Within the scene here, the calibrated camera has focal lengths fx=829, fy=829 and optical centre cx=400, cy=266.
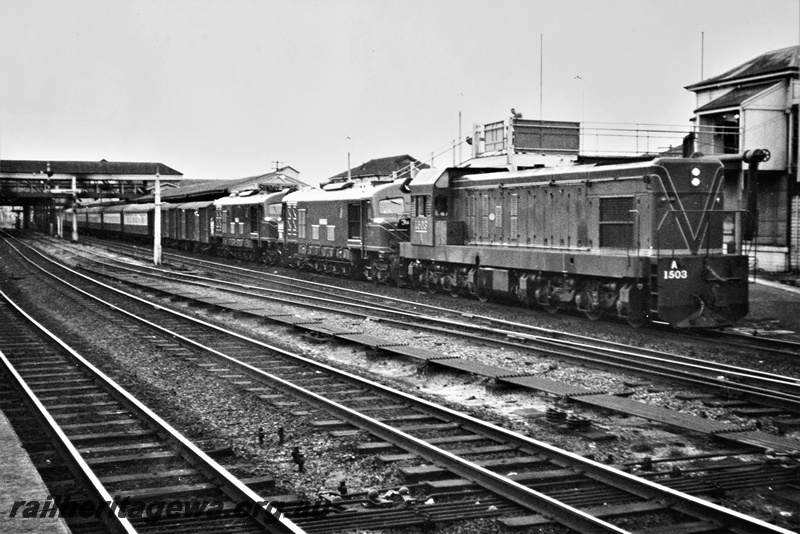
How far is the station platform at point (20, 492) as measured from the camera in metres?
5.91

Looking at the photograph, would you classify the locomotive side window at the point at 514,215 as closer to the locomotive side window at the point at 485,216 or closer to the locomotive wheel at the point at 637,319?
the locomotive side window at the point at 485,216

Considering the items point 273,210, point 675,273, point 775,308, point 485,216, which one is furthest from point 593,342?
point 273,210

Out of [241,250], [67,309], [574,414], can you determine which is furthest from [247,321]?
[241,250]

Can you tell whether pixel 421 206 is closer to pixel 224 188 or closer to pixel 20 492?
pixel 20 492

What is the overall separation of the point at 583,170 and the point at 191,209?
36044 millimetres

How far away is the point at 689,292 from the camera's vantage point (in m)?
15.6

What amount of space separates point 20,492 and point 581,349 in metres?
9.27

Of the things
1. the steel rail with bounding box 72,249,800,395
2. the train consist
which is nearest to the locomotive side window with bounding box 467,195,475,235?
the train consist

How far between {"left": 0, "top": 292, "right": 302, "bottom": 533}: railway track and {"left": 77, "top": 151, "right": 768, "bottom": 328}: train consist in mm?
9997

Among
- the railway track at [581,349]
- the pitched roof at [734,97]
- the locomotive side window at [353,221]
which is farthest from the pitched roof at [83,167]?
the railway track at [581,349]

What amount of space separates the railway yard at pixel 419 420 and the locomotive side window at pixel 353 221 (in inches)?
390

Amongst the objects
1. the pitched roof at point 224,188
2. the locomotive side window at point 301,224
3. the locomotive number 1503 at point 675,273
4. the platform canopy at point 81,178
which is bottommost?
the locomotive number 1503 at point 675,273

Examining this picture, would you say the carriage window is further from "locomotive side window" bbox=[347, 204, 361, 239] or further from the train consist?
"locomotive side window" bbox=[347, 204, 361, 239]

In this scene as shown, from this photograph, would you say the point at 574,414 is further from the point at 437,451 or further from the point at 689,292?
the point at 689,292
